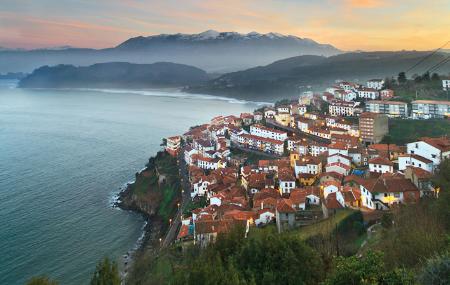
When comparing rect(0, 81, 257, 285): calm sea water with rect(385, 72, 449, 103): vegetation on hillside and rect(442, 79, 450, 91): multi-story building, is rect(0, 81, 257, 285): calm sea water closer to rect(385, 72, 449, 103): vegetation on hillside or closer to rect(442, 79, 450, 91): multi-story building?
rect(385, 72, 449, 103): vegetation on hillside

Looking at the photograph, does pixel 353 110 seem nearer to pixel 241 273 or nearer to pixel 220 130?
pixel 220 130

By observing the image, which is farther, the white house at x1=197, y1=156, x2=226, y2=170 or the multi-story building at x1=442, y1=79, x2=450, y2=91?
the multi-story building at x1=442, y1=79, x2=450, y2=91

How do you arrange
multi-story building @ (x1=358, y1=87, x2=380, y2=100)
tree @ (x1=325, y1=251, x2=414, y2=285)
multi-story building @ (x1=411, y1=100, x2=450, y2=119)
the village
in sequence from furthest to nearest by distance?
1. multi-story building @ (x1=358, y1=87, x2=380, y2=100)
2. multi-story building @ (x1=411, y1=100, x2=450, y2=119)
3. the village
4. tree @ (x1=325, y1=251, x2=414, y2=285)

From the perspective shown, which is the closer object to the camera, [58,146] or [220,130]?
[220,130]

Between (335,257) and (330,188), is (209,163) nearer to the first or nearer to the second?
(330,188)

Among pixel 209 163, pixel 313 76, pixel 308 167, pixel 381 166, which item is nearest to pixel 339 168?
pixel 308 167

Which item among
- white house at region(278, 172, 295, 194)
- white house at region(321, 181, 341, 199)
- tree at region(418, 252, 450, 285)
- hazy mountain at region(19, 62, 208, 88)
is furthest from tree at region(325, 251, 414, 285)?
hazy mountain at region(19, 62, 208, 88)

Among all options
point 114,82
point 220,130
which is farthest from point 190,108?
point 114,82
